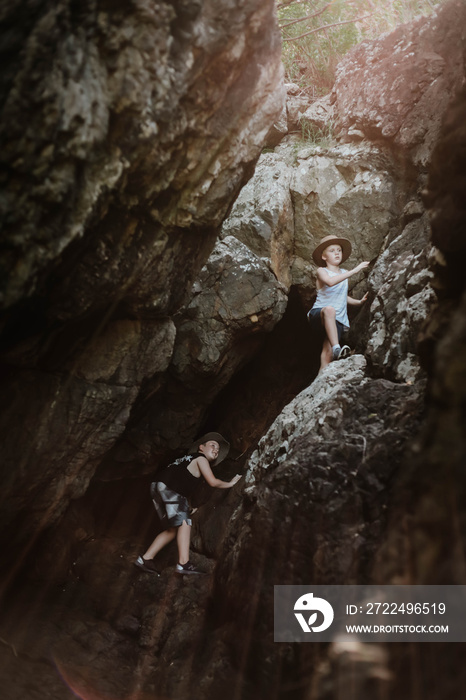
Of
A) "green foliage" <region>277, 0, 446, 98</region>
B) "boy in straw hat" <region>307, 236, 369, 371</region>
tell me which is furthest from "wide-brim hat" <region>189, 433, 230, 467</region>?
"green foliage" <region>277, 0, 446, 98</region>

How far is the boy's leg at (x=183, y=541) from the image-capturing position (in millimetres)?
6348

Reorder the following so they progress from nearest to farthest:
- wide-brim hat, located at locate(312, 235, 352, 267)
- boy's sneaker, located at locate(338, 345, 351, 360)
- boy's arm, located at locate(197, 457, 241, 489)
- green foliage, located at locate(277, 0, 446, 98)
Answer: boy's sneaker, located at locate(338, 345, 351, 360)
boy's arm, located at locate(197, 457, 241, 489)
wide-brim hat, located at locate(312, 235, 352, 267)
green foliage, located at locate(277, 0, 446, 98)

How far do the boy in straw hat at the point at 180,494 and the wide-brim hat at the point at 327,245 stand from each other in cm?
325

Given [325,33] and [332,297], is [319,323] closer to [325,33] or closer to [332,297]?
[332,297]

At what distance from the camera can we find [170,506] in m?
6.69

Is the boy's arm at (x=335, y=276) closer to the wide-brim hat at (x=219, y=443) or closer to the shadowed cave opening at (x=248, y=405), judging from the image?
the shadowed cave opening at (x=248, y=405)

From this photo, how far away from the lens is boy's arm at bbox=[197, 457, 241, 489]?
6.64 metres

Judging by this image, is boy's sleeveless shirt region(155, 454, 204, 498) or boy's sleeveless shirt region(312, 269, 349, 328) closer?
boy's sleeveless shirt region(155, 454, 204, 498)

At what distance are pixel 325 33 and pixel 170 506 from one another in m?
9.37

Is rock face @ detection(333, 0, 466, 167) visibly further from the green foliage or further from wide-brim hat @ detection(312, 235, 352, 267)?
wide-brim hat @ detection(312, 235, 352, 267)

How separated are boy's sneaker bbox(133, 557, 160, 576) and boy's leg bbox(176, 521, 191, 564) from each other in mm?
473

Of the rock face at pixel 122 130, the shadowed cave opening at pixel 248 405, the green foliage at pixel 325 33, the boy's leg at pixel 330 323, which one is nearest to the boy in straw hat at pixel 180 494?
the shadowed cave opening at pixel 248 405

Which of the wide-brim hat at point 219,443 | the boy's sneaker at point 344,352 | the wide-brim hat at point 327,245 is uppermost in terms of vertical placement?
the wide-brim hat at point 327,245

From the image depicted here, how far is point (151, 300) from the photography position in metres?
A: 5.27
